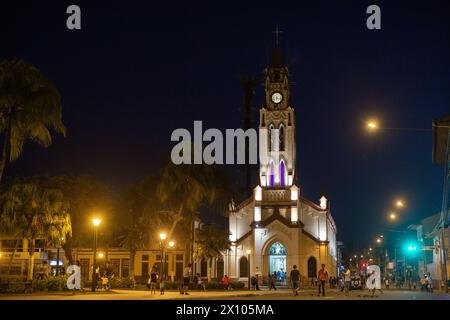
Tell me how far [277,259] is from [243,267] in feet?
13.4

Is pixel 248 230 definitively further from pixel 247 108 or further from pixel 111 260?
pixel 247 108

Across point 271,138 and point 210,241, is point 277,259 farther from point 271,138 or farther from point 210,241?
point 210,241

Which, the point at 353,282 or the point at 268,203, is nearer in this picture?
the point at 353,282

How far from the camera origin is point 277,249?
245 feet

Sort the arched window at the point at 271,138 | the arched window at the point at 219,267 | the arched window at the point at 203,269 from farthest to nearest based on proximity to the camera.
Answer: the arched window at the point at 271,138 → the arched window at the point at 203,269 → the arched window at the point at 219,267

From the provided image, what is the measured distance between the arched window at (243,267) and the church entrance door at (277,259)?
111 inches

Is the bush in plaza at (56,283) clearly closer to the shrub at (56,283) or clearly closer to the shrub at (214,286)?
the shrub at (56,283)

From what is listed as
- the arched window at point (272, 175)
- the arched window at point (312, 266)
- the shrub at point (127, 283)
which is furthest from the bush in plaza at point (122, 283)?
the arched window at point (272, 175)

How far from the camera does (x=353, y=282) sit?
5456cm

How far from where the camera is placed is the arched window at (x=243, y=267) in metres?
73.9

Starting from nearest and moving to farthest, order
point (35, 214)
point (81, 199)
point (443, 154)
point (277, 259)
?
point (35, 214) → point (443, 154) → point (81, 199) → point (277, 259)

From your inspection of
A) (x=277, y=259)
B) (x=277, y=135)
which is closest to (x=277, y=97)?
(x=277, y=135)

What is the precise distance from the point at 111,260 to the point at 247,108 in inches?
A: 1259
